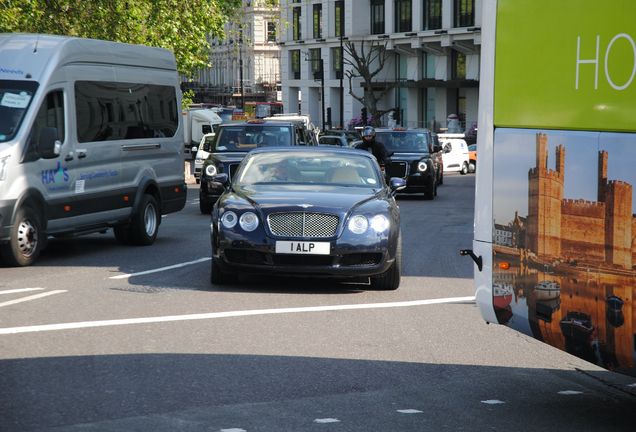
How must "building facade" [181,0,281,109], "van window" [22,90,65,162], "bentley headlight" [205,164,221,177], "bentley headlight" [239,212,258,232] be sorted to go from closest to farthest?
"bentley headlight" [239,212,258,232]
"van window" [22,90,65,162]
"bentley headlight" [205,164,221,177]
"building facade" [181,0,281,109]

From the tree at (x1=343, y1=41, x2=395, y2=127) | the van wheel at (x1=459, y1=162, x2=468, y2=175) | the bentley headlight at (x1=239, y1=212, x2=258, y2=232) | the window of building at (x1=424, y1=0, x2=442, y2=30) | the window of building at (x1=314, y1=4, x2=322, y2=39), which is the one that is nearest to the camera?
the bentley headlight at (x1=239, y1=212, x2=258, y2=232)

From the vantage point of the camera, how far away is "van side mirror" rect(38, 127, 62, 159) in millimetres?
10570

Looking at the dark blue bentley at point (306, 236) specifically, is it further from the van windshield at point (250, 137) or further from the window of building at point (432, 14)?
the window of building at point (432, 14)

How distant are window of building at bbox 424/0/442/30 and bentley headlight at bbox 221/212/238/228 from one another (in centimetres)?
5815

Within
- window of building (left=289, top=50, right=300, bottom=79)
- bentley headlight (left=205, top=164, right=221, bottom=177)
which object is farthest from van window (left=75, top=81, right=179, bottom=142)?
window of building (left=289, top=50, right=300, bottom=79)

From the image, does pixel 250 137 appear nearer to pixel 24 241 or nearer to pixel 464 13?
pixel 24 241

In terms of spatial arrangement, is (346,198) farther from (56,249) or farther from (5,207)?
(56,249)

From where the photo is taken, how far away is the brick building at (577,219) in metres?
4.07

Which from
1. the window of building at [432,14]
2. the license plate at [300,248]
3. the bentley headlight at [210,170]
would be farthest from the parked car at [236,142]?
the window of building at [432,14]

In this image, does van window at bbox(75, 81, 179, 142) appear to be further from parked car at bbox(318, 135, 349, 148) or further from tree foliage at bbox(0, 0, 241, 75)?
parked car at bbox(318, 135, 349, 148)

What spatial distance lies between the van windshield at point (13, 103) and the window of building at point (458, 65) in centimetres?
5629

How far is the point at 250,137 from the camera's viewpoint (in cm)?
1916

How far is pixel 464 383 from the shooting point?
567 cm

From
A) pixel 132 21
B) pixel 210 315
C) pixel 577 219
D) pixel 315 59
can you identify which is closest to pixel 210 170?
pixel 210 315
